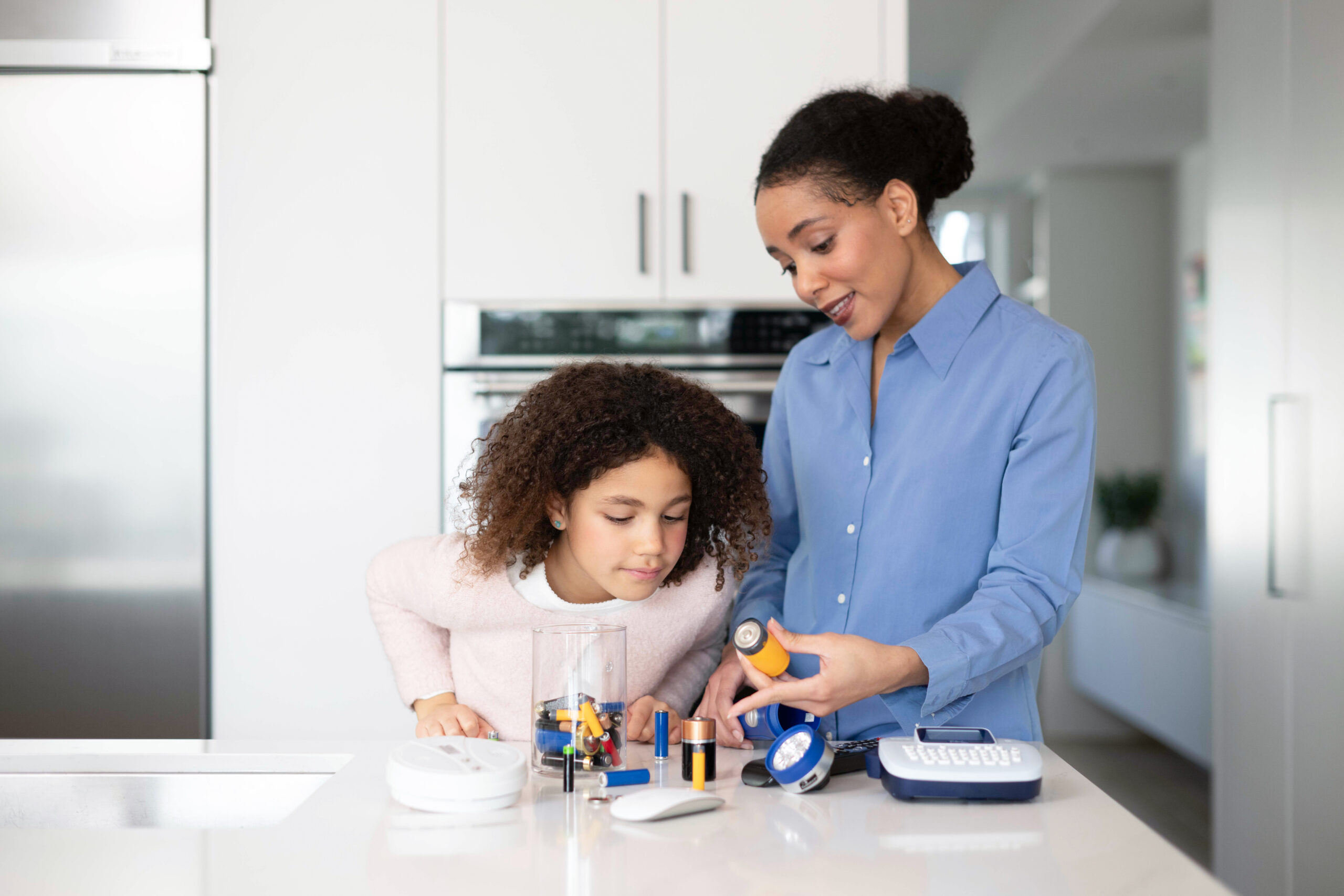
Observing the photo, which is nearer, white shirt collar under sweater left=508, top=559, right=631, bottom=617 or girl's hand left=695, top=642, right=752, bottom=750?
girl's hand left=695, top=642, right=752, bottom=750

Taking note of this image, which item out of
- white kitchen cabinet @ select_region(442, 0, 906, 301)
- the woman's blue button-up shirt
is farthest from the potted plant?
the woman's blue button-up shirt

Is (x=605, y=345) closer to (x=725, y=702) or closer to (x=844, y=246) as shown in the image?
(x=844, y=246)

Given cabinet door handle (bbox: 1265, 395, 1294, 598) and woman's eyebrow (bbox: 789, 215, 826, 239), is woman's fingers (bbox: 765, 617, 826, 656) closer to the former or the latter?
woman's eyebrow (bbox: 789, 215, 826, 239)

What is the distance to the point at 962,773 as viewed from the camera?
2.95 ft

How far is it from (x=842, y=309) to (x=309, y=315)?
1348 millimetres

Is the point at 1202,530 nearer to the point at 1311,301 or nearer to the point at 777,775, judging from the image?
the point at 1311,301

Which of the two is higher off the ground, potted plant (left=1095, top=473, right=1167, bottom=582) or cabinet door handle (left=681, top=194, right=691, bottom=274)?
cabinet door handle (left=681, top=194, right=691, bottom=274)

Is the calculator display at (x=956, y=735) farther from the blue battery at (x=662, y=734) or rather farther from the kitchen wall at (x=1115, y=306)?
the kitchen wall at (x=1115, y=306)

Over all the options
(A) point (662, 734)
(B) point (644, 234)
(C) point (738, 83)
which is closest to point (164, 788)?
(A) point (662, 734)

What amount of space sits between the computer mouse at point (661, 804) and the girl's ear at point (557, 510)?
43cm

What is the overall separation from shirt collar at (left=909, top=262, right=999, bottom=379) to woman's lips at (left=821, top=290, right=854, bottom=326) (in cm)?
9

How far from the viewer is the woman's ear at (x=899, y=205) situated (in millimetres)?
1234

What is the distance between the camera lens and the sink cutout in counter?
1.13m

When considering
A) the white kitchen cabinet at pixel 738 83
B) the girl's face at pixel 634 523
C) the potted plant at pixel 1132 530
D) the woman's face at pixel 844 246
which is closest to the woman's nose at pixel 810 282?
the woman's face at pixel 844 246
